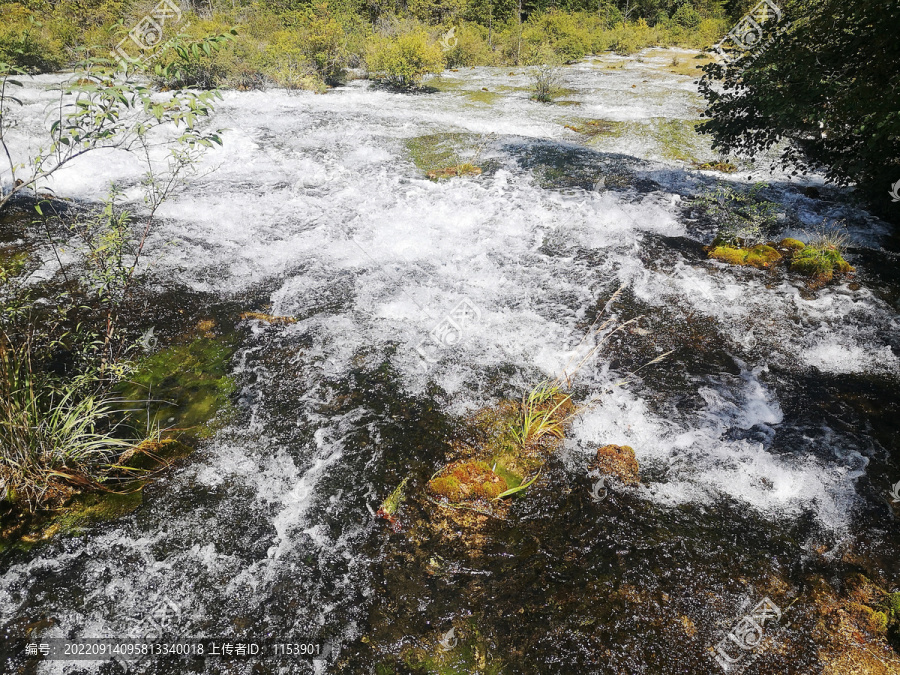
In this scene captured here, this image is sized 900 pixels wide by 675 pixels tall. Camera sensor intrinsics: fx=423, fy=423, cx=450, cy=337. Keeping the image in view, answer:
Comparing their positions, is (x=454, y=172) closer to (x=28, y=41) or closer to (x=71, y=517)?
(x=71, y=517)

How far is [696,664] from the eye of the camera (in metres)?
2.64

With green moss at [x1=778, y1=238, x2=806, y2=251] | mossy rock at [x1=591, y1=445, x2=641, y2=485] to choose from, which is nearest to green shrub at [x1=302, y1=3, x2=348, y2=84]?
green moss at [x1=778, y1=238, x2=806, y2=251]

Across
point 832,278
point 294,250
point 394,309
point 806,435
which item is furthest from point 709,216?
point 294,250

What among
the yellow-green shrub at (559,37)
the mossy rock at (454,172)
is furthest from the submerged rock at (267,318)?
the yellow-green shrub at (559,37)

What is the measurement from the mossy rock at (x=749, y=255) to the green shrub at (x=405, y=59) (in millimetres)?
15789

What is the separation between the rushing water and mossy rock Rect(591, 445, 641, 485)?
0.42 ft

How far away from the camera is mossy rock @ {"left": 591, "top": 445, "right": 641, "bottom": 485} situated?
12.4ft

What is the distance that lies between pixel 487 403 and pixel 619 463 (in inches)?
54.3

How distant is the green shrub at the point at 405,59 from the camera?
17.8 metres

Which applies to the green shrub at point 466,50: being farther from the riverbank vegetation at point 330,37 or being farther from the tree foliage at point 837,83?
the tree foliage at point 837,83

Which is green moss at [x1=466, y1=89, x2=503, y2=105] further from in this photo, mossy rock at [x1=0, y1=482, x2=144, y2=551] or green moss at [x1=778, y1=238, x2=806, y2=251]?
mossy rock at [x1=0, y1=482, x2=144, y2=551]

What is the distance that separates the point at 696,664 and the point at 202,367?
16.3 ft

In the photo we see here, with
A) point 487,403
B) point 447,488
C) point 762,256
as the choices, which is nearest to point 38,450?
point 447,488

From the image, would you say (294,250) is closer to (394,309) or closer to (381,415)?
(394,309)
